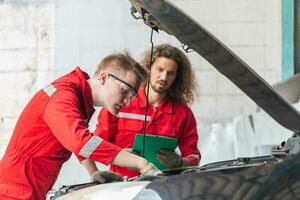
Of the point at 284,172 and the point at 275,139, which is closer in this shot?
the point at 284,172

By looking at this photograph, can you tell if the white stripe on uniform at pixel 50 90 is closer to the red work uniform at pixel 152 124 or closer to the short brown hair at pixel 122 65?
the short brown hair at pixel 122 65

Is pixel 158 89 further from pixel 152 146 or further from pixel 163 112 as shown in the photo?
pixel 152 146

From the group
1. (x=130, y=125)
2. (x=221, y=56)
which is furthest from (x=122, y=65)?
(x=221, y=56)

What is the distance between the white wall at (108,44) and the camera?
572cm

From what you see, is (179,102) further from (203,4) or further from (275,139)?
(203,4)

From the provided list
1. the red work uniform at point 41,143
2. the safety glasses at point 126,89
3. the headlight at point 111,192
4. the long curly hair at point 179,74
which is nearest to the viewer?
the headlight at point 111,192

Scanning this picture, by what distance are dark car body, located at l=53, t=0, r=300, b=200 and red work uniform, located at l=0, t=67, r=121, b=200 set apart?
0.64 metres

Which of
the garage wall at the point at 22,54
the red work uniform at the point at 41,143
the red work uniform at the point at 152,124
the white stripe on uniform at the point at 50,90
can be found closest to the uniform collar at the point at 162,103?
the red work uniform at the point at 152,124

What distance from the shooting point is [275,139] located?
5.34m

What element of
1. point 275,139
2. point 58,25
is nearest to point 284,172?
point 275,139

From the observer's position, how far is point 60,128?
2.93 metres

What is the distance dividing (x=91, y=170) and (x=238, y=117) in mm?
2481

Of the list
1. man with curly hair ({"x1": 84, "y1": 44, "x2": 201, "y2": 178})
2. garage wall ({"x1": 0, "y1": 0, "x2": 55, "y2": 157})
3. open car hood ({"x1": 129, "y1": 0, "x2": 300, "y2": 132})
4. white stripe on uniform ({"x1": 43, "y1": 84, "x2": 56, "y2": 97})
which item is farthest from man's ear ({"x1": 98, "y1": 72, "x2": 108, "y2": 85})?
garage wall ({"x1": 0, "y1": 0, "x2": 55, "y2": 157})

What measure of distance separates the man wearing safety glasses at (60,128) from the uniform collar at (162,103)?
2.37ft
